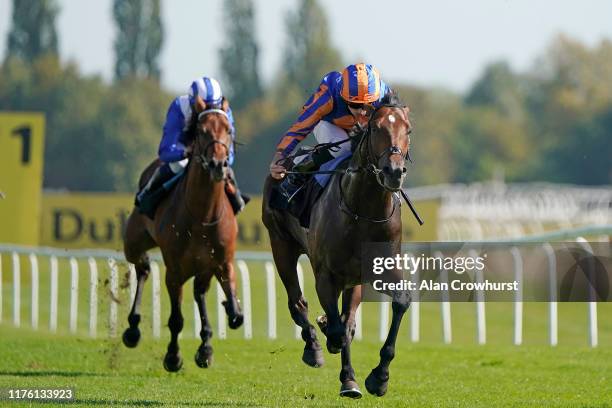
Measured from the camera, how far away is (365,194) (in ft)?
27.2

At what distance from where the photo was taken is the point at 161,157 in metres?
10.4

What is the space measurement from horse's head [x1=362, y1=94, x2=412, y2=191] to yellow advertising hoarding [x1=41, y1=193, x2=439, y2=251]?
1847cm

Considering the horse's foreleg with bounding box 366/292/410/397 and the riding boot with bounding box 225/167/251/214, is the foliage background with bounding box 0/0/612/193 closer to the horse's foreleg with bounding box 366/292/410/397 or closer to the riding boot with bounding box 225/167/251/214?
the riding boot with bounding box 225/167/251/214

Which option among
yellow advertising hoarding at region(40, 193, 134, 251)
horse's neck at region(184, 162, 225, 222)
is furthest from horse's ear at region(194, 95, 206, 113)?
yellow advertising hoarding at region(40, 193, 134, 251)

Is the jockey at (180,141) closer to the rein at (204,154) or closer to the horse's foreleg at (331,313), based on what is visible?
the rein at (204,154)

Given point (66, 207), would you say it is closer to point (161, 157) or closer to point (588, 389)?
point (161, 157)

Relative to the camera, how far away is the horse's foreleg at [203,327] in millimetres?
10055

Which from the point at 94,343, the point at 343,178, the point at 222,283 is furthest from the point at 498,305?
the point at 343,178

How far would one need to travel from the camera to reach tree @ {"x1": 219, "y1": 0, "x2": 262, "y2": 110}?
6219 cm

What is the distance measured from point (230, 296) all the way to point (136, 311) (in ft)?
4.18

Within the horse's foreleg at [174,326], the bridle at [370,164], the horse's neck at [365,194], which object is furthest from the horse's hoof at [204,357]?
the horse's neck at [365,194]

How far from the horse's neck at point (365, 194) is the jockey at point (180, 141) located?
1448 millimetres

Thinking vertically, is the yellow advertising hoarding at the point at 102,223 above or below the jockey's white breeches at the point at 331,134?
below

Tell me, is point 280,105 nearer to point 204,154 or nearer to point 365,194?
point 204,154
